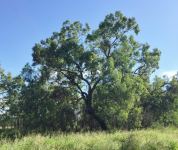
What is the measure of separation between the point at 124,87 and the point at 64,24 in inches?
358

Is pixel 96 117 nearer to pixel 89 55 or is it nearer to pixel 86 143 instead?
pixel 89 55

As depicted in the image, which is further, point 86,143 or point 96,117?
point 96,117

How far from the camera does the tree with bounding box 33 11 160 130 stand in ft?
134

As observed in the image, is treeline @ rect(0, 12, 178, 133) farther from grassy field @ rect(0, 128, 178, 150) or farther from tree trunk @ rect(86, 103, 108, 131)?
grassy field @ rect(0, 128, 178, 150)

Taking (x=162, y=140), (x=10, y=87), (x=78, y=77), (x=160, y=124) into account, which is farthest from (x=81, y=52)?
(x=162, y=140)

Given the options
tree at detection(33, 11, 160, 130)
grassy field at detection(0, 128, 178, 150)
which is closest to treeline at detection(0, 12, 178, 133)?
tree at detection(33, 11, 160, 130)

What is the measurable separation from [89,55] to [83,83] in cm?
315

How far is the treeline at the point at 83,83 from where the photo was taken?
39875mm

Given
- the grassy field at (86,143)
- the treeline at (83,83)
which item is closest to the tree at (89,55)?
the treeline at (83,83)

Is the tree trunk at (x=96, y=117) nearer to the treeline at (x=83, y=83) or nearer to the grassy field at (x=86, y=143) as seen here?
the treeline at (x=83, y=83)

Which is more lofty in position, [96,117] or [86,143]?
[96,117]

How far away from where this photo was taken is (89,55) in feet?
133

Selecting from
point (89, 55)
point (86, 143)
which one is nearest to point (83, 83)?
point (89, 55)

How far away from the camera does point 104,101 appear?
4041 centimetres
